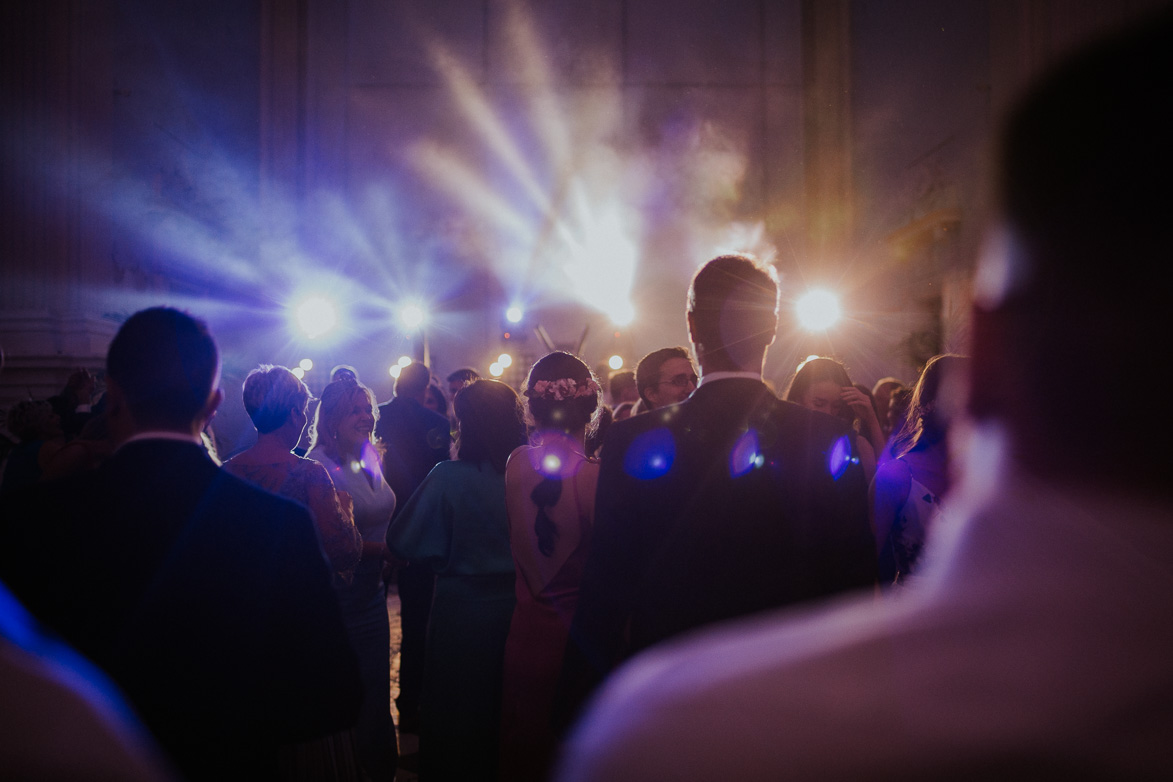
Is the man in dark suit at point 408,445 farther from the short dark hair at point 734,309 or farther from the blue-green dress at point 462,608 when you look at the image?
the short dark hair at point 734,309

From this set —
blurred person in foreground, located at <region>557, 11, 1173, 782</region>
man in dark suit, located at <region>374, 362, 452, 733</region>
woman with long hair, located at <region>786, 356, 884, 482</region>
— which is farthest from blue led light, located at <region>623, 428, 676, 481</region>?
man in dark suit, located at <region>374, 362, 452, 733</region>

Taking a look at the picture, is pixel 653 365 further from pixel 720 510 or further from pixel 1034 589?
pixel 1034 589

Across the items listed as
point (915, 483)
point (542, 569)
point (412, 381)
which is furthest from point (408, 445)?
point (915, 483)

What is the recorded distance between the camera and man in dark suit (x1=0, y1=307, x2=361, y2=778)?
1.35 metres

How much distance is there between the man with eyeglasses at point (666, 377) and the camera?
3.86m

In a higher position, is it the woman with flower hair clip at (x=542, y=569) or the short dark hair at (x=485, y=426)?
the short dark hair at (x=485, y=426)

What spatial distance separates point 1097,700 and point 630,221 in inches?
542

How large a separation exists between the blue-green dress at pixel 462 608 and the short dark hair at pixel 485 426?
52mm

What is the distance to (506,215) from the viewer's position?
44.7 ft

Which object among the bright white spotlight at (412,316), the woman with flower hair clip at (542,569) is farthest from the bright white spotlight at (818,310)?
the woman with flower hair clip at (542,569)

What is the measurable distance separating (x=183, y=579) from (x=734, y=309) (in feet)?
4.31

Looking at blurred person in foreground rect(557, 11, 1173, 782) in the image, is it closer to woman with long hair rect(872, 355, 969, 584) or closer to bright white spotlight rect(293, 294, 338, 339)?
woman with long hair rect(872, 355, 969, 584)

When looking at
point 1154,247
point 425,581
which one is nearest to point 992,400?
point 1154,247

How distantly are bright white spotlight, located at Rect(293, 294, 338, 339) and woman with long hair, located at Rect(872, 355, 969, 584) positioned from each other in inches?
430
